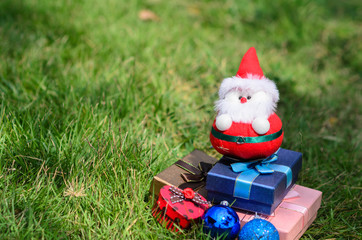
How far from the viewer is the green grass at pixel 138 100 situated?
81.6 inches

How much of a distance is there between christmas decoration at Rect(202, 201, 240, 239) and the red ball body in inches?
10.6

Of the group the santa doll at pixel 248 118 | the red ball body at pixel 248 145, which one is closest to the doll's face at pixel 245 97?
the santa doll at pixel 248 118

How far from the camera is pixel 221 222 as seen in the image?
73.8 inches

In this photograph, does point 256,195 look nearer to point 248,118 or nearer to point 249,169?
point 249,169

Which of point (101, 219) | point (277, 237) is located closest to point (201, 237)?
point (277, 237)

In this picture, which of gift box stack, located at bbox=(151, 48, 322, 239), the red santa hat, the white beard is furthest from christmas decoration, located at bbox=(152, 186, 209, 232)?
the red santa hat

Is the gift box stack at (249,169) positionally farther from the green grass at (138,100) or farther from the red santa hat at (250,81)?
the green grass at (138,100)

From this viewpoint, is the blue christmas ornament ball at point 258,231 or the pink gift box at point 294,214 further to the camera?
the pink gift box at point 294,214

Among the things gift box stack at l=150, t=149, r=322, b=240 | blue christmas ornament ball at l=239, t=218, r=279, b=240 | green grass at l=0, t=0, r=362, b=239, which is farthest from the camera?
green grass at l=0, t=0, r=362, b=239

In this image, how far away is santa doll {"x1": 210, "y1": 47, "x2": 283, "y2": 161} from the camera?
1.96 m

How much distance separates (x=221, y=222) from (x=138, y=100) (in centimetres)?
141

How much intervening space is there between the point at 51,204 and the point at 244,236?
95 cm

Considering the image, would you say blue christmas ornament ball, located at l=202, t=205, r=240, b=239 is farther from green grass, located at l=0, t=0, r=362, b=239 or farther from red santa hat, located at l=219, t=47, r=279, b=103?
red santa hat, located at l=219, t=47, r=279, b=103

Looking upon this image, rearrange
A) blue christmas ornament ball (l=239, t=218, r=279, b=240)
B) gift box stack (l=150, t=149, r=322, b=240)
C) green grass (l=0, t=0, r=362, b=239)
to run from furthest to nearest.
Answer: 1. green grass (l=0, t=0, r=362, b=239)
2. gift box stack (l=150, t=149, r=322, b=240)
3. blue christmas ornament ball (l=239, t=218, r=279, b=240)
